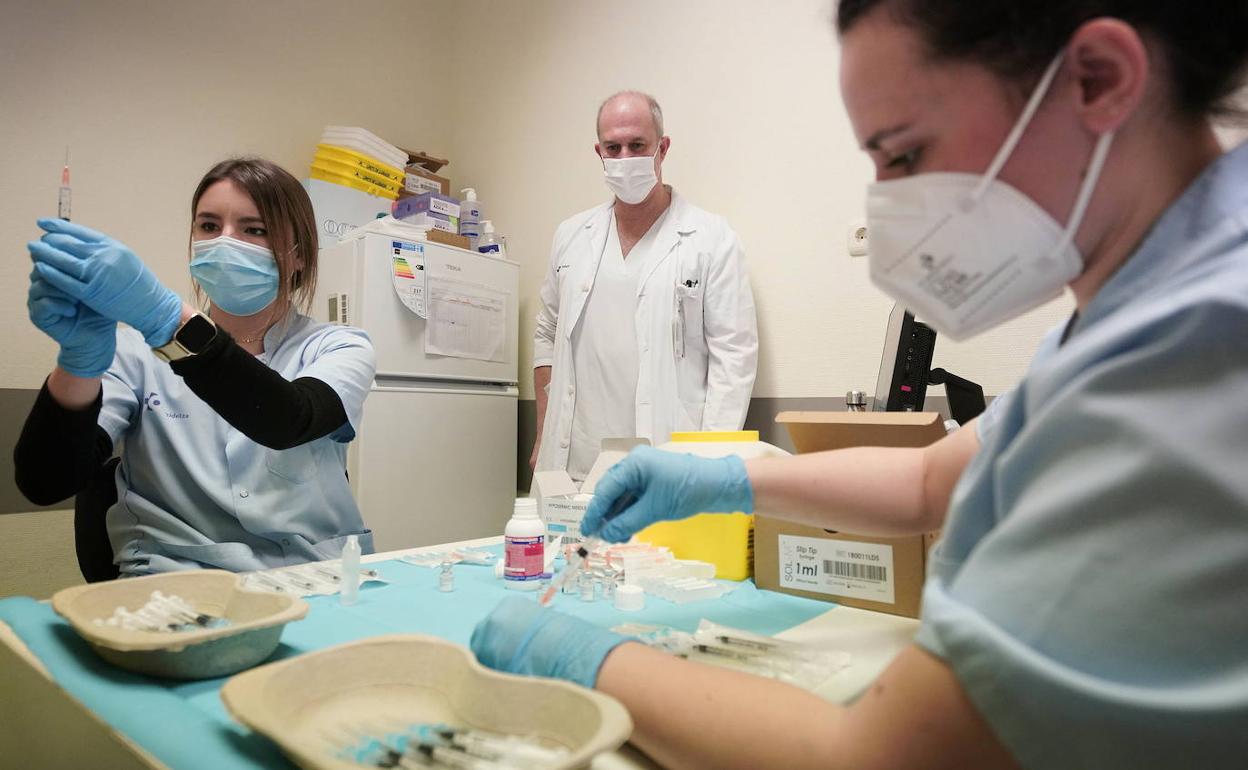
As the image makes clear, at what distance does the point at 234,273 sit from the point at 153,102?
160cm

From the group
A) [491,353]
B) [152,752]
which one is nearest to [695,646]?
[152,752]

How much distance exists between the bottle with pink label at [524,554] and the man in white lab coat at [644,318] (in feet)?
3.78

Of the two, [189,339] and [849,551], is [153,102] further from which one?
[849,551]

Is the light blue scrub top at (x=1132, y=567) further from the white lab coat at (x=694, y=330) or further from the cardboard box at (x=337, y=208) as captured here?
the cardboard box at (x=337, y=208)

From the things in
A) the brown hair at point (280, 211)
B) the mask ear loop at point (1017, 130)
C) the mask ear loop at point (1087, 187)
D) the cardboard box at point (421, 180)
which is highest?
the cardboard box at point (421, 180)

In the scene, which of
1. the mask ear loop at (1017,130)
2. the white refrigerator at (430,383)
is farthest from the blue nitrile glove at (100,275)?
the white refrigerator at (430,383)

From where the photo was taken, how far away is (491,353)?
2752 millimetres

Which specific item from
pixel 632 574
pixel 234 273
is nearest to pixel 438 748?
pixel 632 574

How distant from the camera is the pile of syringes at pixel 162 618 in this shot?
0.67m

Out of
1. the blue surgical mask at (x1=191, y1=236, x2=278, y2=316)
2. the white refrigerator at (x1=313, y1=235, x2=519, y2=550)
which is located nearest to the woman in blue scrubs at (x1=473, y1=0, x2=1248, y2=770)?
the blue surgical mask at (x1=191, y1=236, x2=278, y2=316)

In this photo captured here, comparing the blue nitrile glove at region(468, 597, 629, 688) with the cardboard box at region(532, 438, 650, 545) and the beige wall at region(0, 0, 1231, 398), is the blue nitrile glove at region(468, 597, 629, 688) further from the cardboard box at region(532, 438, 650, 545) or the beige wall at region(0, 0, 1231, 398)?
the beige wall at region(0, 0, 1231, 398)

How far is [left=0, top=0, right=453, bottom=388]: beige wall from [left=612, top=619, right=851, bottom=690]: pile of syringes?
2.31 metres

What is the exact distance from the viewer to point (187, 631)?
0.63m

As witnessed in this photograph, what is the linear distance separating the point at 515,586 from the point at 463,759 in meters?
0.50
